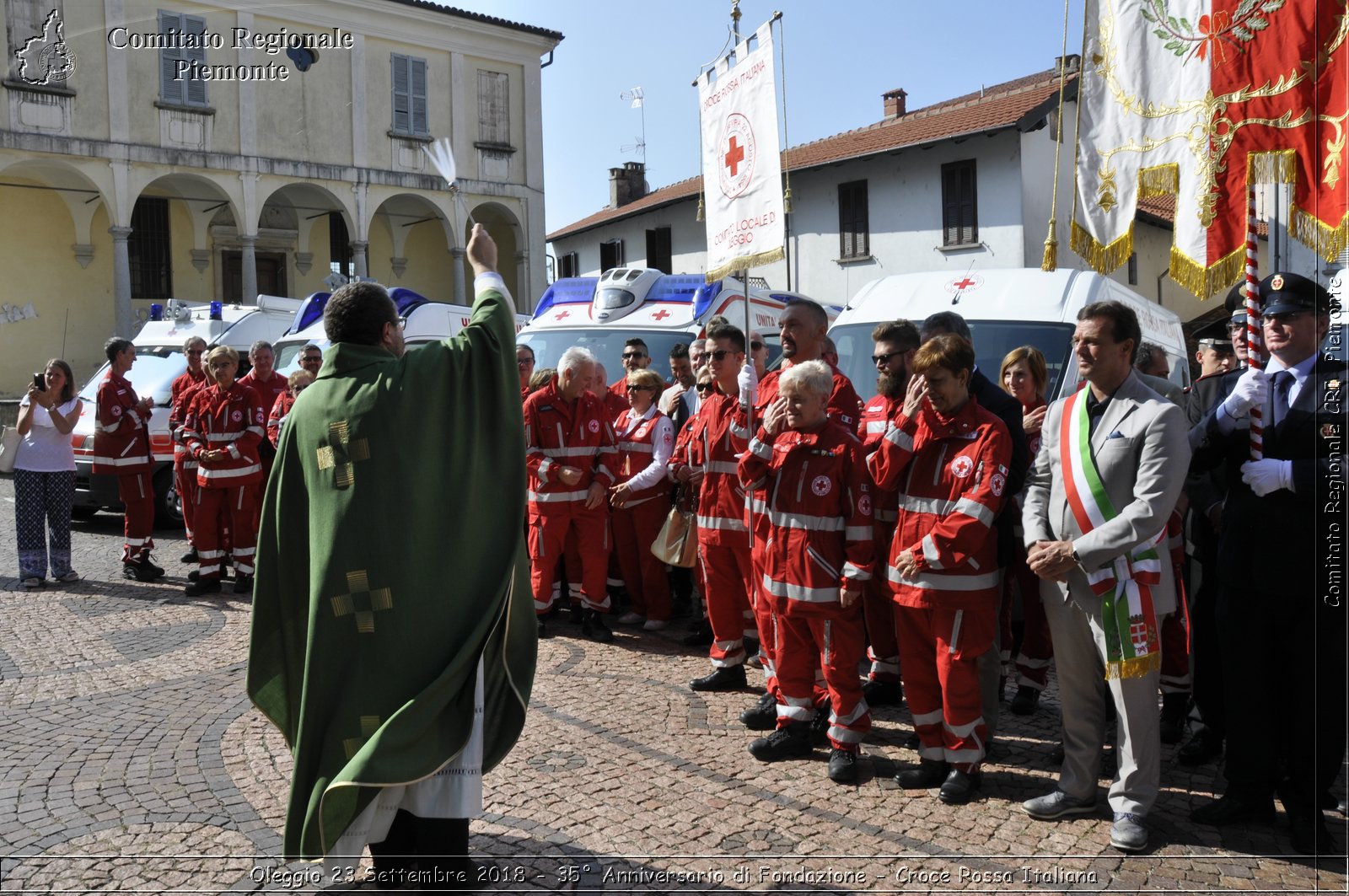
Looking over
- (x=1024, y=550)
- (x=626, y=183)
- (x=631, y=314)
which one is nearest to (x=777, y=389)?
(x=1024, y=550)

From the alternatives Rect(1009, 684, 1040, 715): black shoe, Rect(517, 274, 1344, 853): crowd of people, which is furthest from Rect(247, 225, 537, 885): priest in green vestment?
Rect(1009, 684, 1040, 715): black shoe

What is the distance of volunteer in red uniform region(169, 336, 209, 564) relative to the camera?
10031 mm

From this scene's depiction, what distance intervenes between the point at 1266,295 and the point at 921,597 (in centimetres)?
188

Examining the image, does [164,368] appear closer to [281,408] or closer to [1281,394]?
[281,408]

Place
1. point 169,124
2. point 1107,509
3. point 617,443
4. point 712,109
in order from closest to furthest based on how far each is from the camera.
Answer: point 1107,509
point 712,109
point 617,443
point 169,124

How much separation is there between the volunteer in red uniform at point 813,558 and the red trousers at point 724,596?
39.1 inches

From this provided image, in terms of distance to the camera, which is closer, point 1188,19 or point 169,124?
point 1188,19

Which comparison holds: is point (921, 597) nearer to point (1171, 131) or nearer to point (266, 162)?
point (1171, 131)

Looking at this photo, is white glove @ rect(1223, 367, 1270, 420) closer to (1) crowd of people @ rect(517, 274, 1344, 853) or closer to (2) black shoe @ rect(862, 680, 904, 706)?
(1) crowd of people @ rect(517, 274, 1344, 853)

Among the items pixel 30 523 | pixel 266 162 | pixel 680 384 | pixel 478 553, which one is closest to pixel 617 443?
pixel 680 384

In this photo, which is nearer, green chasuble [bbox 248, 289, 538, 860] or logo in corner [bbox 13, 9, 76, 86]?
green chasuble [bbox 248, 289, 538, 860]

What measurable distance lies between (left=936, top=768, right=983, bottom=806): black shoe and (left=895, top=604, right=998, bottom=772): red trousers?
0.03 m

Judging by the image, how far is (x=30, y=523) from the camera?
9406 millimetres

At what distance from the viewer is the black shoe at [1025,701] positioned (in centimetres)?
594
